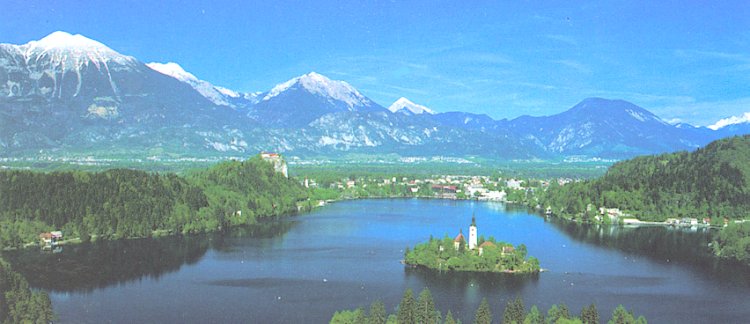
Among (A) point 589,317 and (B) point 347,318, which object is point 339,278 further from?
(A) point 589,317

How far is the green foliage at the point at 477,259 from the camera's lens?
38.6 m

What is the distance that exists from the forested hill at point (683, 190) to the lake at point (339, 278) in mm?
11072

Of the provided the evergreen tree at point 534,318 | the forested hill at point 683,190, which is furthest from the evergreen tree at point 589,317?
the forested hill at point 683,190

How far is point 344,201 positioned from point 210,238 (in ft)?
129

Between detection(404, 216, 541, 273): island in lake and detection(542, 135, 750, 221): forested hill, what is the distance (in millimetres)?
31812

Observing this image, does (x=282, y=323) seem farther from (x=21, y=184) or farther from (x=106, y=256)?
(x=21, y=184)

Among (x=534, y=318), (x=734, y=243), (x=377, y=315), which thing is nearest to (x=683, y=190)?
(x=734, y=243)

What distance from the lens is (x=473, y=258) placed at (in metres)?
39.0

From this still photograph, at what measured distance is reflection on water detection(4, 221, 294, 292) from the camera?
34.7m

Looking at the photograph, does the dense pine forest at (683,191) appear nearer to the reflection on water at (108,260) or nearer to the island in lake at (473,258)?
the island in lake at (473,258)

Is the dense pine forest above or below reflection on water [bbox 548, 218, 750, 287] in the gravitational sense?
above

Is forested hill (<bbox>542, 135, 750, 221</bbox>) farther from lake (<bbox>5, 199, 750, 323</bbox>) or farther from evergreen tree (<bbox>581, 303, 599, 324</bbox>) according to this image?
evergreen tree (<bbox>581, 303, 599, 324</bbox>)

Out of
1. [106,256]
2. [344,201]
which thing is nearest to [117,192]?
[106,256]

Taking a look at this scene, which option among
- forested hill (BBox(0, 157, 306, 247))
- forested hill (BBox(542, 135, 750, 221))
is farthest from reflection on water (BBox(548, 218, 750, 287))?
forested hill (BBox(0, 157, 306, 247))
